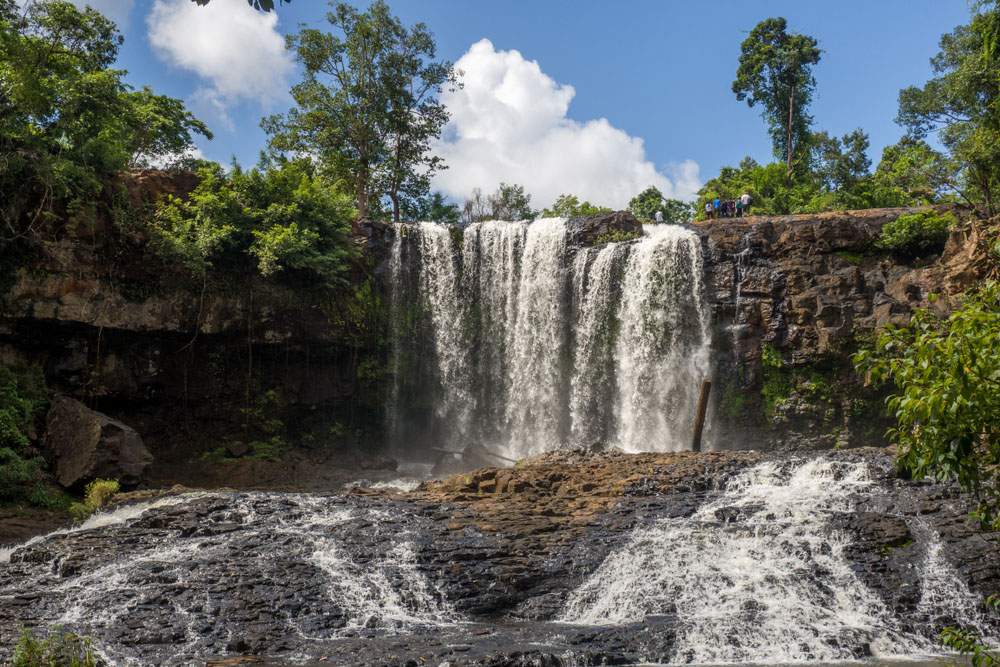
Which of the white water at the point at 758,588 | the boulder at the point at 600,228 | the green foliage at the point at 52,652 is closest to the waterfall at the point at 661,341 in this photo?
the boulder at the point at 600,228

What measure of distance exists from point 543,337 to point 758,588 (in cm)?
1447

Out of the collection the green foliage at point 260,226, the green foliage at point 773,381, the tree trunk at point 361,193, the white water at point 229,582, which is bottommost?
the white water at point 229,582

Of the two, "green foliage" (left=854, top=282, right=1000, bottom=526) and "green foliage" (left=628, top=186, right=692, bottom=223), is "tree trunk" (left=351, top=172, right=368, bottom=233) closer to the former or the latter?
"green foliage" (left=628, top=186, right=692, bottom=223)

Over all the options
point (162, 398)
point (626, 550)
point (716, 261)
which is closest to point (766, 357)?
point (716, 261)

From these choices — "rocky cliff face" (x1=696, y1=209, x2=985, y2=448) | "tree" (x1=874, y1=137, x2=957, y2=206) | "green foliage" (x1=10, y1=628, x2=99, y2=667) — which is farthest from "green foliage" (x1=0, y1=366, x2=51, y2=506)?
"tree" (x1=874, y1=137, x2=957, y2=206)

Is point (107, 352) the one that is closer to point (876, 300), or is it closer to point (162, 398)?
point (162, 398)

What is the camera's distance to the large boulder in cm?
1667

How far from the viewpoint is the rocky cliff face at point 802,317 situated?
73.3 feet

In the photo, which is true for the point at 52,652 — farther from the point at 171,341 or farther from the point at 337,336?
the point at 337,336

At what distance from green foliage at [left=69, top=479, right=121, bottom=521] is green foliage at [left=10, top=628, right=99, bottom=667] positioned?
6.30m

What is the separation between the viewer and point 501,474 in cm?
1556

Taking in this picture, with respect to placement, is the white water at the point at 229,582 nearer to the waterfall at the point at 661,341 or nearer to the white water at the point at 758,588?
the white water at the point at 758,588

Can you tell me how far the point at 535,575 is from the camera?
11.3m

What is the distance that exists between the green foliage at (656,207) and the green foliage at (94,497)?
2976 cm
